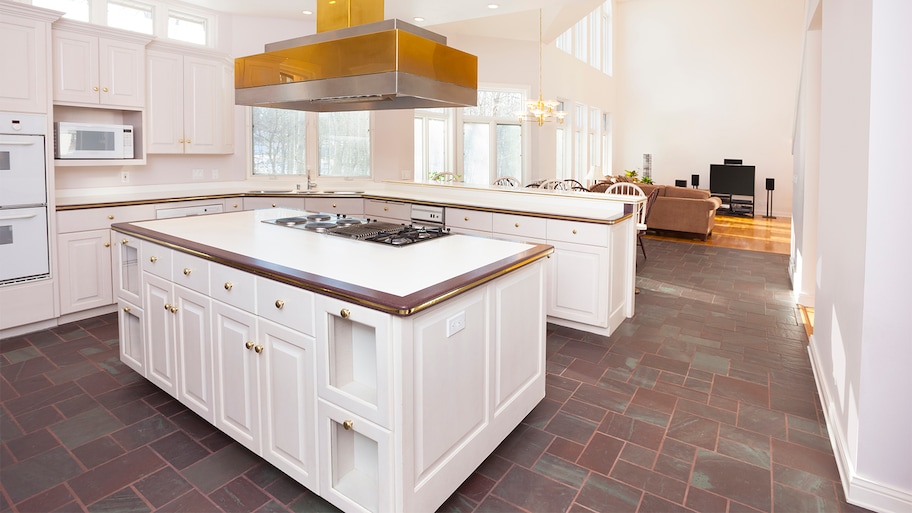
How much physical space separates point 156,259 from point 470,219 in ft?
8.23

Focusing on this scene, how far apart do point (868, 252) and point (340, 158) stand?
5.68 metres

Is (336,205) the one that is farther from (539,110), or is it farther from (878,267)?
(878,267)

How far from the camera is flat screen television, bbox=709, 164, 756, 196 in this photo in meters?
12.4

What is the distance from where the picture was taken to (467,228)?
4.61 m

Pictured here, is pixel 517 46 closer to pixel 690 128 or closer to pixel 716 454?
pixel 690 128

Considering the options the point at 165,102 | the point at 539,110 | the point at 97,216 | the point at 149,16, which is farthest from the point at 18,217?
the point at 539,110

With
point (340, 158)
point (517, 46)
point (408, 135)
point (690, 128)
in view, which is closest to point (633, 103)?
point (690, 128)

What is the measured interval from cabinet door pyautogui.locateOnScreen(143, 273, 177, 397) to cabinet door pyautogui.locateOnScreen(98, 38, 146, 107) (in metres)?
2.58

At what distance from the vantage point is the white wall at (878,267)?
6.09ft

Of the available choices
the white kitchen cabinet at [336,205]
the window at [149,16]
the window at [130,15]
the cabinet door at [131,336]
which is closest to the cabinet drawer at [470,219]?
the white kitchen cabinet at [336,205]

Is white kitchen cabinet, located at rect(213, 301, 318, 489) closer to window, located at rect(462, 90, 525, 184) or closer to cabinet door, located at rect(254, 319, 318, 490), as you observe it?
cabinet door, located at rect(254, 319, 318, 490)

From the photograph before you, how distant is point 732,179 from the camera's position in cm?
1255

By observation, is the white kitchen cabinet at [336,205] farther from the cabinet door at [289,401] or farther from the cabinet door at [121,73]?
the cabinet door at [289,401]

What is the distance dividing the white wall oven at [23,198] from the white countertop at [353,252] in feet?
4.51
